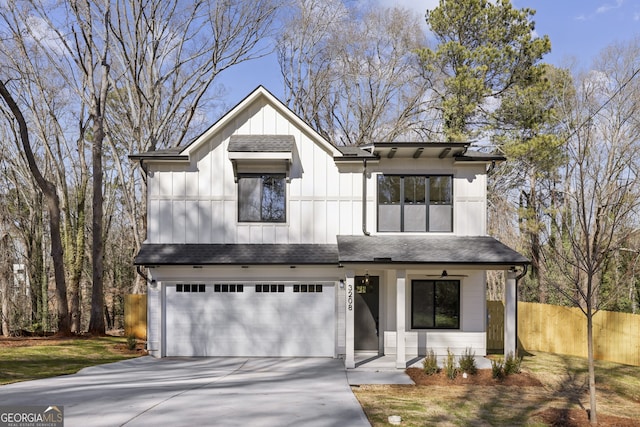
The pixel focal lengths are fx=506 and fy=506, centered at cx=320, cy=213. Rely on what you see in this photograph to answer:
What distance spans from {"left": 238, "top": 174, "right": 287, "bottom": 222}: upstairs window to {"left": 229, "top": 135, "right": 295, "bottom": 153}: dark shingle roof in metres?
0.96

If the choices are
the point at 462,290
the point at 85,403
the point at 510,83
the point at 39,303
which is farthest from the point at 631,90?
the point at 39,303

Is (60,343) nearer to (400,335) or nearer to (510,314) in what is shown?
(400,335)

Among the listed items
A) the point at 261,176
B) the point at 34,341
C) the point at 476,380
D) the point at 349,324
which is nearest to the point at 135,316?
the point at 34,341

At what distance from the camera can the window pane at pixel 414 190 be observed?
15.9m

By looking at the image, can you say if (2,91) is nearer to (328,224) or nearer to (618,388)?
(328,224)

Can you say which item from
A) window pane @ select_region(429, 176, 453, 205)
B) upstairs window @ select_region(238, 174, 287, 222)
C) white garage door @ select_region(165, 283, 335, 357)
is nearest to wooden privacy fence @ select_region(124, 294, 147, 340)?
white garage door @ select_region(165, 283, 335, 357)

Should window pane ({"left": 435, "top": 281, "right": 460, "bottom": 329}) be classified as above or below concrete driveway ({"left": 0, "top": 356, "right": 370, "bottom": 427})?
above

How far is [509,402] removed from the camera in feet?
33.3

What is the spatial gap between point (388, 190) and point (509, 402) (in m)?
7.54

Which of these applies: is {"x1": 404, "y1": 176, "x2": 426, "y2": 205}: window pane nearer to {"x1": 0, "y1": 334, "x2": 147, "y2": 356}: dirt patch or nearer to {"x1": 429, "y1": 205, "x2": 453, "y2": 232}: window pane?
{"x1": 429, "y1": 205, "x2": 453, "y2": 232}: window pane

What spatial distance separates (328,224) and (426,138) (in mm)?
13564

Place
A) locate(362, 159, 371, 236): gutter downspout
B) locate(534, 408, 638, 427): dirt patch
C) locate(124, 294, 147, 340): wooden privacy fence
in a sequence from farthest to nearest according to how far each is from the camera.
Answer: locate(124, 294, 147, 340): wooden privacy fence → locate(362, 159, 371, 236): gutter downspout → locate(534, 408, 638, 427): dirt patch

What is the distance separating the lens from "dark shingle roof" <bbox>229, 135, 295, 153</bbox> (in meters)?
15.1

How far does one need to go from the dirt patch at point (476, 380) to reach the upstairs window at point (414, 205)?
4838 millimetres
